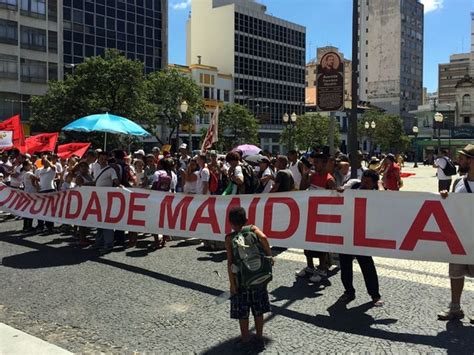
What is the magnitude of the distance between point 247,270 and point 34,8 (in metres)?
53.4

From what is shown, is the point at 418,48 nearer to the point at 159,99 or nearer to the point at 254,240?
the point at 159,99

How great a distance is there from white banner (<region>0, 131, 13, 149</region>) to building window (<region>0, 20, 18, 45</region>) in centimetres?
3808

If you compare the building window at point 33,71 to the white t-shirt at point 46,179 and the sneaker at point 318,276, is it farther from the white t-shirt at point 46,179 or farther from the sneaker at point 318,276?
the sneaker at point 318,276

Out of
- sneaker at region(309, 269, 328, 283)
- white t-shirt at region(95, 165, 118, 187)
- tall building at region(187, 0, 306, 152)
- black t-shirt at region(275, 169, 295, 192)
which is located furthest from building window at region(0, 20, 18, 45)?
sneaker at region(309, 269, 328, 283)

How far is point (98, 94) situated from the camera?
36.6 m

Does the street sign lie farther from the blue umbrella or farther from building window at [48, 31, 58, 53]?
building window at [48, 31, 58, 53]

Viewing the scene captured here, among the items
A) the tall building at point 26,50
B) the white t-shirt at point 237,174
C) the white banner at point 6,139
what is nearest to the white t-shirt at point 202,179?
the white t-shirt at point 237,174

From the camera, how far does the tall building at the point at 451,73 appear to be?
14250 centimetres

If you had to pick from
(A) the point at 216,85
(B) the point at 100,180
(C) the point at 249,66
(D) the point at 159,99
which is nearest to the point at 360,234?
(B) the point at 100,180

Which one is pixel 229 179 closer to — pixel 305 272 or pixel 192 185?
pixel 192 185

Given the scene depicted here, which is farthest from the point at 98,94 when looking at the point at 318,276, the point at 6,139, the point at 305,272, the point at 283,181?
the point at 318,276

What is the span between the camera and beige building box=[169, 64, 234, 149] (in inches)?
2749

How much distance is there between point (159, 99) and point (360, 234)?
142ft

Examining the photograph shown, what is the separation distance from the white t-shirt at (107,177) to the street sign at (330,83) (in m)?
4.21
